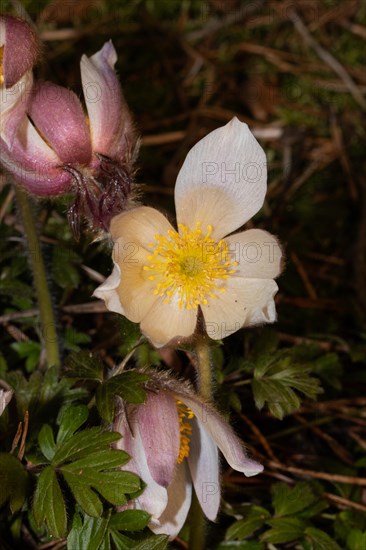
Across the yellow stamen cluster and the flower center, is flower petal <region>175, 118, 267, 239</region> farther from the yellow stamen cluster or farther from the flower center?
the yellow stamen cluster

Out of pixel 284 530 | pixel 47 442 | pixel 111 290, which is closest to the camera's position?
pixel 111 290

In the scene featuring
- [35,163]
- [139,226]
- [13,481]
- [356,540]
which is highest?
[35,163]

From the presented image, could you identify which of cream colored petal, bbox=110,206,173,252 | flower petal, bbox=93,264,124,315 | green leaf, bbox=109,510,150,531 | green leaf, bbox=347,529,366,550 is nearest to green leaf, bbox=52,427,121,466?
green leaf, bbox=109,510,150,531

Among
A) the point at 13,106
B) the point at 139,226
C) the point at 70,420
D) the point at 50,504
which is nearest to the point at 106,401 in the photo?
the point at 70,420

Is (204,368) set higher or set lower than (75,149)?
lower

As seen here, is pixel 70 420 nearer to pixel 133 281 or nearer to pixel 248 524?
pixel 133 281

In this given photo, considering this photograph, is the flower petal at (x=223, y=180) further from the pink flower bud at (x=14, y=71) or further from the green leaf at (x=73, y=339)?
the green leaf at (x=73, y=339)
